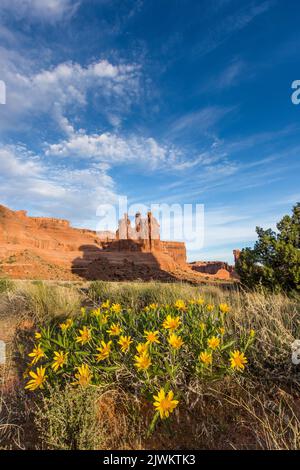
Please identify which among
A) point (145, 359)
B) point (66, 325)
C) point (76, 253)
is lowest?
point (145, 359)

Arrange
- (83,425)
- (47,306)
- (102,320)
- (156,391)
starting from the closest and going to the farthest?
(83,425), (156,391), (102,320), (47,306)

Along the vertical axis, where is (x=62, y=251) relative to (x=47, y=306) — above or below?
above

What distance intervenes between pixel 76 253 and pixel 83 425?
53693 mm

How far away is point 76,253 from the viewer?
53969 mm

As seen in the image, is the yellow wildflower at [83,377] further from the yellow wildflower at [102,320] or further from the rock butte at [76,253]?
the rock butte at [76,253]

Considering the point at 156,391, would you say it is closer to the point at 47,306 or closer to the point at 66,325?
the point at 66,325

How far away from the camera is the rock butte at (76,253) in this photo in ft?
138

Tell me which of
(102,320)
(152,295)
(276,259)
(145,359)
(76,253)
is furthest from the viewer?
(76,253)

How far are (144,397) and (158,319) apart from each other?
88 cm

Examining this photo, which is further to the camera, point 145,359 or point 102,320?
point 102,320

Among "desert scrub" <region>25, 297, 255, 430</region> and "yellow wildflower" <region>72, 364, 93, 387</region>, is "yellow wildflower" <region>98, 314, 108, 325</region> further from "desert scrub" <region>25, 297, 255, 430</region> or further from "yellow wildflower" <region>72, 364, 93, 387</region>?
"yellow wildflower" <region>72, 364, 93, 387</region>

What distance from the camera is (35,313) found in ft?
18.6

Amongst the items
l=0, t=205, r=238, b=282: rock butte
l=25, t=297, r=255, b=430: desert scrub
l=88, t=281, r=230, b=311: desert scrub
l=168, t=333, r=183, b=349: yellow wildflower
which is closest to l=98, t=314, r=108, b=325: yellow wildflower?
l=25, t=297, r=255, b=430: desert scrub

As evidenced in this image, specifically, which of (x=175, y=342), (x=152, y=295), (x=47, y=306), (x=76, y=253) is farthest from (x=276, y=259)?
(x=76, y=253)
